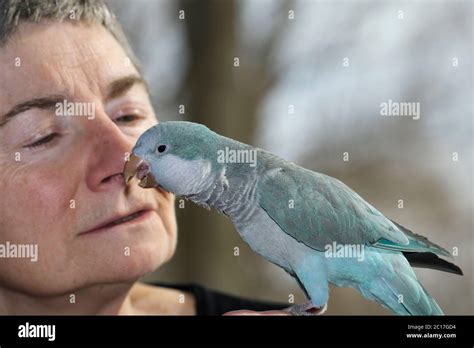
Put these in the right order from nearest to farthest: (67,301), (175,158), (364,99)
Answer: (175,158)
(67,301)
(364,99)

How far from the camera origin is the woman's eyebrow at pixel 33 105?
109cm

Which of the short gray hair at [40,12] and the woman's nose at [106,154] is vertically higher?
the short gray hair at [40,12]

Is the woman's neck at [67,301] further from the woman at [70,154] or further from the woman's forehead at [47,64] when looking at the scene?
the woman's forehead at [47,64]

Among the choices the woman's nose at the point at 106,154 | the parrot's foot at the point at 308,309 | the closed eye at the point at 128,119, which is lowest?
the parrot's foot at the point at 308,309

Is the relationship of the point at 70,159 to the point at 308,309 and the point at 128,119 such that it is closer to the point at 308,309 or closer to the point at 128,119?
the point at 128,119

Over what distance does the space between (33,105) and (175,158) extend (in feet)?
1.12

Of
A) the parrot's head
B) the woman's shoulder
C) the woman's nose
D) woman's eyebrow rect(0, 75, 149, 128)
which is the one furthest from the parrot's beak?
the woman's shoulder

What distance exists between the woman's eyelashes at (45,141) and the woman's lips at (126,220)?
208mm

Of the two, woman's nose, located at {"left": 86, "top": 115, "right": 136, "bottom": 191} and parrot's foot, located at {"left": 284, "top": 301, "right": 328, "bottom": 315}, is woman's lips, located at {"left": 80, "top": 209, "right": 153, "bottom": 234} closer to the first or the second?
woman's nose, located at {"left": 86, "top": 115, "right": 136, "bottom": 191}

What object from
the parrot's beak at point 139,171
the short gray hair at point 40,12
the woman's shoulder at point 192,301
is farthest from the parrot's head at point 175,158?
the woman's shoulder at point 192,301

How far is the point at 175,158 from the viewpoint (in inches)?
38.2

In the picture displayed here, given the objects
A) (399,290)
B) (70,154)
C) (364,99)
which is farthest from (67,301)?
(364,99)

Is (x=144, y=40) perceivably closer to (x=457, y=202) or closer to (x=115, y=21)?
(x=115, y=21)

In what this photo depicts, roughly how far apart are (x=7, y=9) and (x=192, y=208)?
46.9 inches
